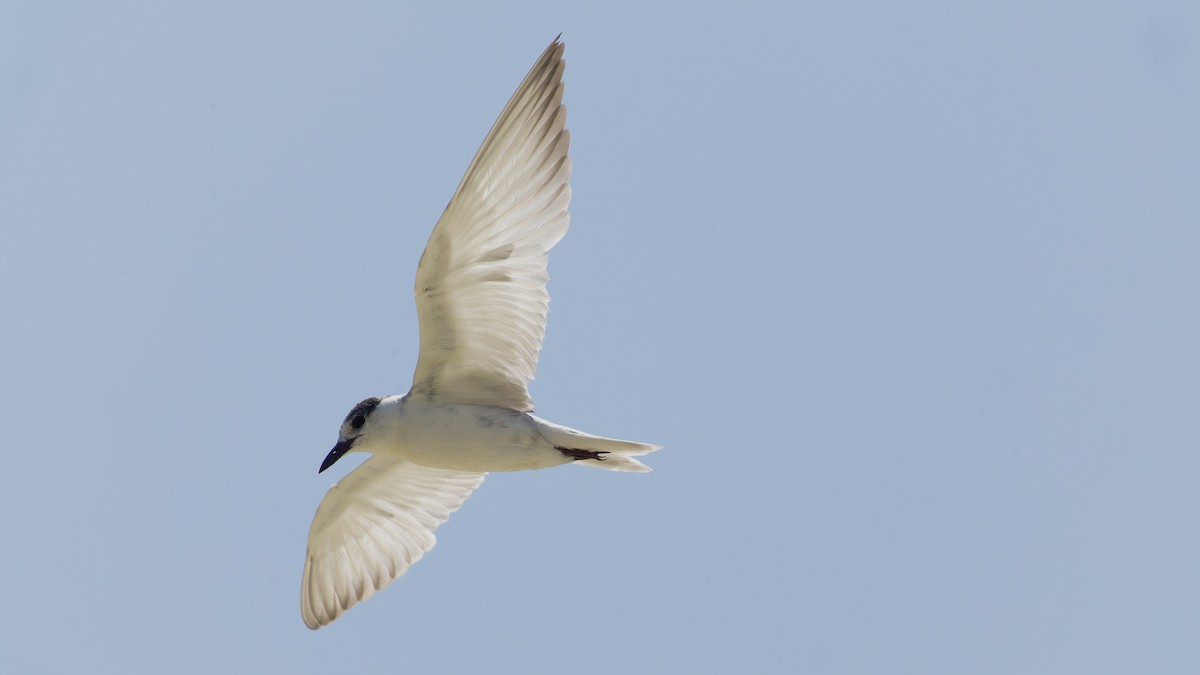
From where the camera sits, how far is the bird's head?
11.9 m

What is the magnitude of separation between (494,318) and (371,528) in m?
3.04

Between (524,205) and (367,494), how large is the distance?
139 inches

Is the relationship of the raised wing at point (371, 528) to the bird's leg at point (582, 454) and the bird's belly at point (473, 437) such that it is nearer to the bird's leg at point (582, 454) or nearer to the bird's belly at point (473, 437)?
the bird's belly at point (473, 437)

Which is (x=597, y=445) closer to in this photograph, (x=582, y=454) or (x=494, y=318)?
(x=582, y=454)

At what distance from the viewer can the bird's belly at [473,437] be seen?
38.9 feet

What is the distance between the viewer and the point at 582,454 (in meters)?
11.9

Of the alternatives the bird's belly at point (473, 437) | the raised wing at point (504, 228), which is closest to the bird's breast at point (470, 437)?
the bird's belly at point (473, 437)

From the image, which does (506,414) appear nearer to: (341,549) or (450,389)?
(450,389)

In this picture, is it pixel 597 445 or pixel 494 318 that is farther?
pixel 494 318

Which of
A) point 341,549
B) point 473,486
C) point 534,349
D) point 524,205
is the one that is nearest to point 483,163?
point 524,205

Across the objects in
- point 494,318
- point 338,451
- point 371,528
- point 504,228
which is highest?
point 504,228

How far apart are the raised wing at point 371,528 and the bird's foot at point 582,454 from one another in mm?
2116

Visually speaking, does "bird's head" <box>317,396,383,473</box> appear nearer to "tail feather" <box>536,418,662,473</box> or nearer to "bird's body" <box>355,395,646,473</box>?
"bird's body" <box>355,395,646,473</box>

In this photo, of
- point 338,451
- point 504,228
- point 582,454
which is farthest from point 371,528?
point 504,228
